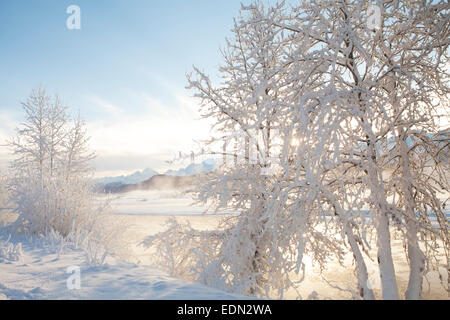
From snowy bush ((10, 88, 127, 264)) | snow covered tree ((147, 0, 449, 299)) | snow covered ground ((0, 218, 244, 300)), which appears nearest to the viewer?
snow covered ground ((0, 218, 244, 300))

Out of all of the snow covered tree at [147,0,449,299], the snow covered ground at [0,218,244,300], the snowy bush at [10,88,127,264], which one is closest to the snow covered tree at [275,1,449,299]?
the snow covered tree at [147,0,449,299]

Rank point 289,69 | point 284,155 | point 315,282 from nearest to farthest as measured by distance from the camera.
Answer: point 284,155
point 289,69
point 315,282

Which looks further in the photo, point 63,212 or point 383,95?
point 63,212

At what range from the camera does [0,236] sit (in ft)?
21.6

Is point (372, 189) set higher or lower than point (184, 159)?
lower

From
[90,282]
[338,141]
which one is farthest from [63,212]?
[338,141]

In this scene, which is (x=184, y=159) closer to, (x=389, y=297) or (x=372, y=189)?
(x=372, y=189)

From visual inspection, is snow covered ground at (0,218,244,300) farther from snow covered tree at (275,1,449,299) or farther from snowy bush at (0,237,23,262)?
snow covered tree at (275,1,449,299)

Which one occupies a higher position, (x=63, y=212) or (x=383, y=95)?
(x=383, y=95)

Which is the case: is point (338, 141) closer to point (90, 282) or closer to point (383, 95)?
point (383, 95)

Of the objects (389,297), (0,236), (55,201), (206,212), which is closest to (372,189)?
(389,297)

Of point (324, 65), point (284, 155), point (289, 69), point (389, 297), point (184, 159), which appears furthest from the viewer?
point (184, 159)

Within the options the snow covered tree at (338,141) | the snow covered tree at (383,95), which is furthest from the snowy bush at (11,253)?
the snow covered tree at (383,95)

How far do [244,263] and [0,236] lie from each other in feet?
21.2
